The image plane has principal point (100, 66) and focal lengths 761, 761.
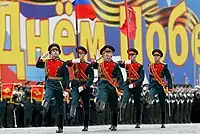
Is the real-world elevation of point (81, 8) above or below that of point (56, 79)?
above

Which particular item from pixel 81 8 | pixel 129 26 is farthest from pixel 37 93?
pixel 81 8

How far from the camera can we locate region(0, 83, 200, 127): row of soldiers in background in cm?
2334

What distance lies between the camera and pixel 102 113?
980 inches

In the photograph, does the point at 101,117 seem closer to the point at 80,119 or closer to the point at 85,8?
the point at 80,119

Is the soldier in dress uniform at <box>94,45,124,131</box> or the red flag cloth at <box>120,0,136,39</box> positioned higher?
the red flag cloth at <box>120,0,136,39</box>

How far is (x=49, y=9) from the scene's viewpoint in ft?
88.4

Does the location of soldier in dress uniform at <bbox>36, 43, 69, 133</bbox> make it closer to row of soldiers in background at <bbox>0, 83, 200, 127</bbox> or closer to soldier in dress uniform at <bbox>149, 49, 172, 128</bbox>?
soldier in dress uniform at <bbox>149, 49, 172, 128</bbox>

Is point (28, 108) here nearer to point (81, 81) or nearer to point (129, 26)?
point (129, 26)

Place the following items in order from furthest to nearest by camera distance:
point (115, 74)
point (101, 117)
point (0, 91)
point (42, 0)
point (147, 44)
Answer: point (147, 44) → point (42, 0) → point (101, 117) → point (0, 91) → point (115, 74)

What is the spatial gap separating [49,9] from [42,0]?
1.32ft

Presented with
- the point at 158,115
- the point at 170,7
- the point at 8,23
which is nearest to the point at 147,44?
the point at 170,7

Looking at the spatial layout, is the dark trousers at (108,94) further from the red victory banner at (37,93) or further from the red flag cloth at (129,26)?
the red victory banner at (37,93)

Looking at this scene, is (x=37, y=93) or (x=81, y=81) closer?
(x=81, y=81)

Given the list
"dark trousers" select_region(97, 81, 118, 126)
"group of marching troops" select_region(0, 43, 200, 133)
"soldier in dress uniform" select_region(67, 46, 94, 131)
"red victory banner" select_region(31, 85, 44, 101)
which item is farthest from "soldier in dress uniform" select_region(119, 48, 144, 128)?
"red victory banner" select_region(31, 85, 44, 101)
